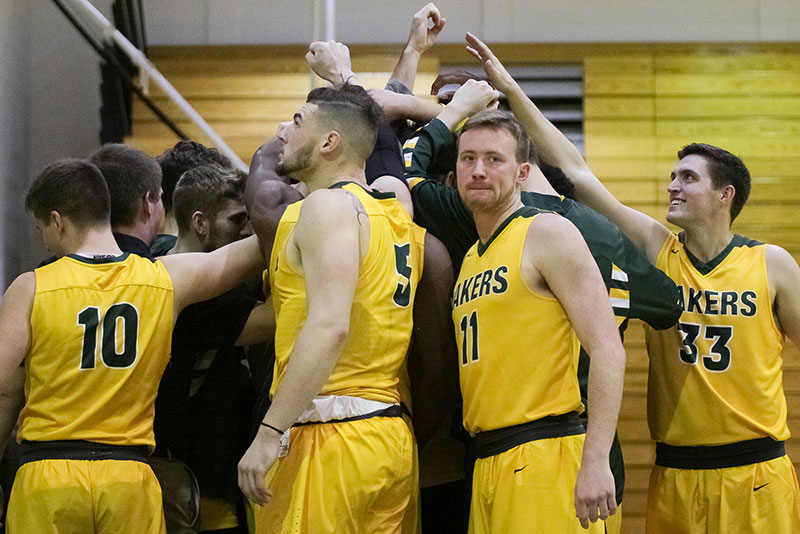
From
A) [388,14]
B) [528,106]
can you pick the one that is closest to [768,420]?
[528,106]

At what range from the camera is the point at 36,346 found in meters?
3.23

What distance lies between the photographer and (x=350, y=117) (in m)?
3.22

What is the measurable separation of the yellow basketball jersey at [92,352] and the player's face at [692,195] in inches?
90.7

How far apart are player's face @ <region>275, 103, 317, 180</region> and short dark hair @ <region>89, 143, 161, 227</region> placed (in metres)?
0.72

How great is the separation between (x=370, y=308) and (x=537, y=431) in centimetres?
66

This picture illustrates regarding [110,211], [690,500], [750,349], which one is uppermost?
[110,211]

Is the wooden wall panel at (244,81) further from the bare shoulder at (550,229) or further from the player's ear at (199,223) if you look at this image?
the bare shoulder at (550,229)

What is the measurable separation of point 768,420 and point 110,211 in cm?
281

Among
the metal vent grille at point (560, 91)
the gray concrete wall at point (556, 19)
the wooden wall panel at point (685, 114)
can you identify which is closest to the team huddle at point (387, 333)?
the wooden wall panel at point (685, 114)

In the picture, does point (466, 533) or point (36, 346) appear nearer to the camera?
point (36, 346)

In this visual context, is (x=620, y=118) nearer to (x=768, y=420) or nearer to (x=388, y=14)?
(x=388, y=14)

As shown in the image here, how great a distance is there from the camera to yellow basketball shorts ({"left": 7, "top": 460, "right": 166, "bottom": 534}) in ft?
10.3

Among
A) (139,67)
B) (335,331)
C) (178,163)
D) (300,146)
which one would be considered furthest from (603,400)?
(139,67)

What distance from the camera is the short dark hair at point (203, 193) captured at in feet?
12.7
